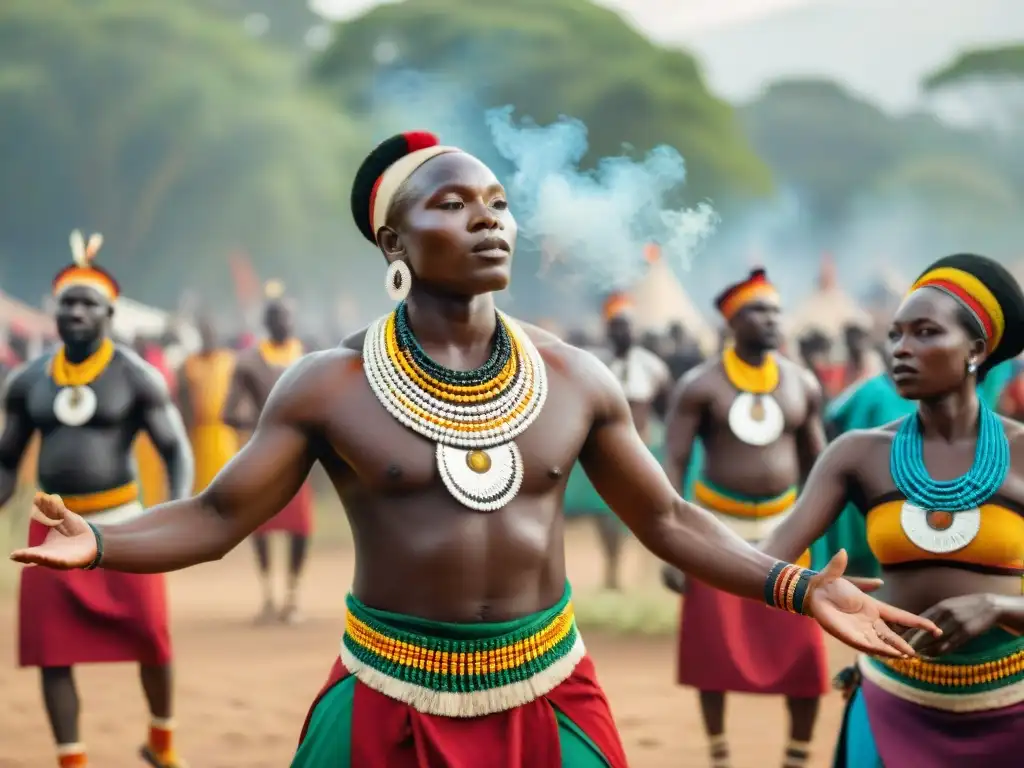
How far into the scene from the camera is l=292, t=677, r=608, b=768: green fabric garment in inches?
138

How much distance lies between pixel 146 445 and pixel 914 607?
1249 centimetres

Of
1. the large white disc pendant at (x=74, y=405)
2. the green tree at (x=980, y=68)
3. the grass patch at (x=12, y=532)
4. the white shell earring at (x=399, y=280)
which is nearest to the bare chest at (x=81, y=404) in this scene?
the large white disc pendant at (x=74, y=405)

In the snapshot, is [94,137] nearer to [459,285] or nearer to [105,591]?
[105,591]

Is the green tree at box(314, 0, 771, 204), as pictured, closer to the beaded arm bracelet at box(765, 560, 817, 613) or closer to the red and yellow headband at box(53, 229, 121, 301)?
the red and yellow headband at box(53, 229, 121, 301)

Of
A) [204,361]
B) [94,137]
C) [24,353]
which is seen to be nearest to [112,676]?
[204,361]

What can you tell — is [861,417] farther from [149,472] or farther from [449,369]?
[149,472]

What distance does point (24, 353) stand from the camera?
1975cm

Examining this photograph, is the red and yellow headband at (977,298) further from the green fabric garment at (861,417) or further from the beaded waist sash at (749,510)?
the beaded waist sash at (749,510)

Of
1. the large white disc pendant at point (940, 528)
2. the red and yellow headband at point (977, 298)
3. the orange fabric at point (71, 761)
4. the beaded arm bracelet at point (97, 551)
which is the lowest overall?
the orange fabric at point (71, 761)

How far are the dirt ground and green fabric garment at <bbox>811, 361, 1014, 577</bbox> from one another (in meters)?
1.80

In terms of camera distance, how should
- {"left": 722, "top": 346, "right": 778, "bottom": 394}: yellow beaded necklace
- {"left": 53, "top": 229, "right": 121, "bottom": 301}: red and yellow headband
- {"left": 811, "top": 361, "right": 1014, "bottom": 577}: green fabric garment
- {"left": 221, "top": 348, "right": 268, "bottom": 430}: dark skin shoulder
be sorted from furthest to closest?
1. {"left": 221, "top": 348, "right": 268, "bottom": 430}: dark skin shoulder
2. {"left": 722, "top": 346, "right": 778, "bottom": 394}: yellow beaded necklace
3. {"left": 53, "top": 229, "right": 121, "bottom": 301}: red and yellow headband
4. {"left": 811, "top": 361, "right": 1014, "bottom": 577}: green fabric garment

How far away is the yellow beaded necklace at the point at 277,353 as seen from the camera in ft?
37.7

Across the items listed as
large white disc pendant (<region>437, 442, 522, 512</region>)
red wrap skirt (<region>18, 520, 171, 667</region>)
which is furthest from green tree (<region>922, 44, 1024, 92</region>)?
large white disc pendant (<region>437, 442, 522, 512</region>)

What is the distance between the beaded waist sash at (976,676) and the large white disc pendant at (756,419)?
3.05 meters
